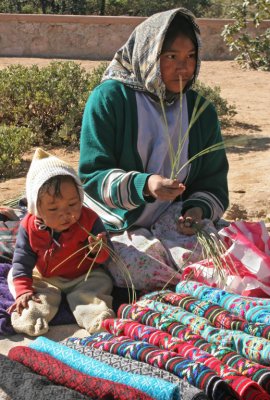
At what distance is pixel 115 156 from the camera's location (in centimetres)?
432

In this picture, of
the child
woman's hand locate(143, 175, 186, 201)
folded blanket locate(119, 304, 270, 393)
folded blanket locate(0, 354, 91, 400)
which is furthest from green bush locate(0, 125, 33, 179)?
folded blanket locate(0, 354, 91, 400)

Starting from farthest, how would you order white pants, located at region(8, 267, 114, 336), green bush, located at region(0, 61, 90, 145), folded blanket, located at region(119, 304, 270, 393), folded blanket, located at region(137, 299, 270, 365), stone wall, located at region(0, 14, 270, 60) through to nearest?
1. stone wall, located at region(0, 14, 270, 60)
2. green bush, located at region(0, 61, 90, 145)
3. white pants, located at region(8, 267, 114, 336)
4. folded blanket, located at region(137, 299, 270, 365)
5. folded blanket, located at region(119, 304, 270, 393)

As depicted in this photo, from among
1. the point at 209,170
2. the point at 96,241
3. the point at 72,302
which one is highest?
the point at 209,170

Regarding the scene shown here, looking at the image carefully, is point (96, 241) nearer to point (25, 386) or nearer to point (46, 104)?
point (25, 386)

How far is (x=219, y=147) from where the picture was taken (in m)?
4.39

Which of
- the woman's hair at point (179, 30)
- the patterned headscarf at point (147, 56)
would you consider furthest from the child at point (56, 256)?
the woman's hair at point (179, 30)

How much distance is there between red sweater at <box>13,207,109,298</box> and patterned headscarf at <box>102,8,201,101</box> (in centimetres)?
76

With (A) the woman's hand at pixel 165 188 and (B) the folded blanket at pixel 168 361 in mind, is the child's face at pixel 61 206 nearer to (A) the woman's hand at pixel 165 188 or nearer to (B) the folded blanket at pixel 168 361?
(A) the woman's hand at pixel 165 188

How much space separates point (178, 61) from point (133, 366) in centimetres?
176

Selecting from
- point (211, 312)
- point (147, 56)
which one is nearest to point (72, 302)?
point (211, 312)

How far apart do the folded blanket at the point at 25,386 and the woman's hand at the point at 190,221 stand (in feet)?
4.55

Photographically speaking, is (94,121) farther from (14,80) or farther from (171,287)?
(14,80)

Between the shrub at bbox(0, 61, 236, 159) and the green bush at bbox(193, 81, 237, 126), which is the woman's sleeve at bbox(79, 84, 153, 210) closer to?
the shrub at bbox(0, 61, 236, 159)

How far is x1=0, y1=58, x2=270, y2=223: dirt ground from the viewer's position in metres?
6.08
